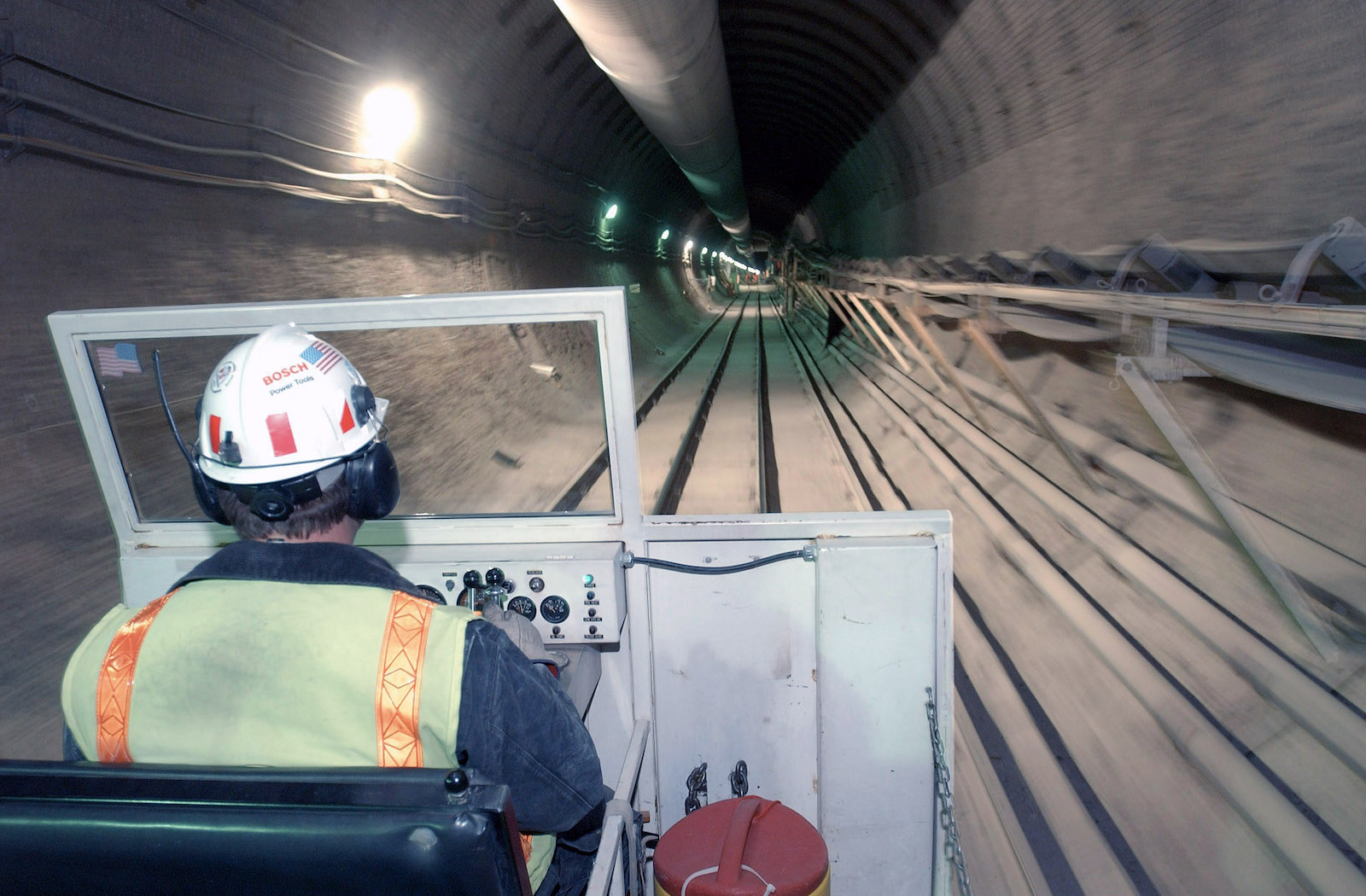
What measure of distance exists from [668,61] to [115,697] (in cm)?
548

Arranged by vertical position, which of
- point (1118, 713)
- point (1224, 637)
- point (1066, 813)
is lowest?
point (1066, 813)

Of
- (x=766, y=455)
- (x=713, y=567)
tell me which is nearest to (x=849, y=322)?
(x=766, y=455)

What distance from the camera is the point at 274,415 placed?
1.46 m

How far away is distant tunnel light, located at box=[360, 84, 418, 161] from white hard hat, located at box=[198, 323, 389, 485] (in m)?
4.29

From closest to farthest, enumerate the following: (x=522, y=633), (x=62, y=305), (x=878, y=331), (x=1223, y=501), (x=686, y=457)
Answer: (x=522, y=633) → (x=1223, y=501) → (x=62, y=305) → (x=686, y=457) → (x=878, y=331)

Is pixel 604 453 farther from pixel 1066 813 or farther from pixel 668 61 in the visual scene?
pixel 668 61

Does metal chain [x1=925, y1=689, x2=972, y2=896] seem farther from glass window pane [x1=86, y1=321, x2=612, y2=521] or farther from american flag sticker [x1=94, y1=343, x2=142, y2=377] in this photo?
american flag sticker [x1=94, y1=343, x2=142, y2=377]

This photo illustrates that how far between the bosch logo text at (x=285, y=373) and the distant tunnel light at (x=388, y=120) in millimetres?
4303

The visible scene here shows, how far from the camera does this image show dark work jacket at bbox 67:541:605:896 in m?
1.26

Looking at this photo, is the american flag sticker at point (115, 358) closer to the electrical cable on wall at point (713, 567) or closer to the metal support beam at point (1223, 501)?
the electrical cable on wall at point (713, 567)

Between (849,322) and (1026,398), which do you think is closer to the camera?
(1026,398)

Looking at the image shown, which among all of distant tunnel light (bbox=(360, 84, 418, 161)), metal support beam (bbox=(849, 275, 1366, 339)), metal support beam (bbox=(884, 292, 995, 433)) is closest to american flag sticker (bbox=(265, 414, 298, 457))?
metal support beam (bbox=(849, 275, 1366, 339))

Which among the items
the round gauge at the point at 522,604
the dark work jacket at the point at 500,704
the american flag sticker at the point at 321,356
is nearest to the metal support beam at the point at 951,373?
the round gauge at the point at 522,604

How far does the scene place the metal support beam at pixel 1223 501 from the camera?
2.33m
